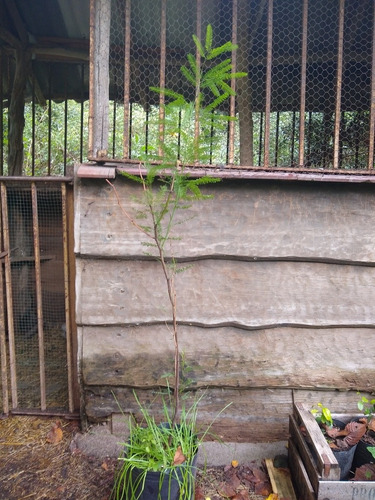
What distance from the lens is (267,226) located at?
2.06 meters

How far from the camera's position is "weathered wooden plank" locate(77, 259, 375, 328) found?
6.77 ft

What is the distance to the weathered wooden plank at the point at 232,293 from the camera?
2.06 meters

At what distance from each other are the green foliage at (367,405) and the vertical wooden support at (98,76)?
183 cm

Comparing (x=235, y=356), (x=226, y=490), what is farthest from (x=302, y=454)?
(x=235, y=356)

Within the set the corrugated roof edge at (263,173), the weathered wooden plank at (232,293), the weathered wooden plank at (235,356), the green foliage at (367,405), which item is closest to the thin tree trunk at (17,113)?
the corrugated roof edge at (263,173)

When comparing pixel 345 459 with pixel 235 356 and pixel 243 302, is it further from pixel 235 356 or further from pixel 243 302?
pixel 243 302

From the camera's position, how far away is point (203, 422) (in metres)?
2.19

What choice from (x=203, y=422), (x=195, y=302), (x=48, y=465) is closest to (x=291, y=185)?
(x=195, y=302)

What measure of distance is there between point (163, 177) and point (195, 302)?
2.24 ft

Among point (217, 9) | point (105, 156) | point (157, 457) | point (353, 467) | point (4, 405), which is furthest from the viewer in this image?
point (217, 9)

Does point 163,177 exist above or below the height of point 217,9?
below

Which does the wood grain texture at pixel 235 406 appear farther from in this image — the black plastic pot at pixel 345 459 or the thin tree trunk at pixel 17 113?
the thin tree trunk at pixel 17 113

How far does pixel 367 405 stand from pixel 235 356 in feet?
2.61

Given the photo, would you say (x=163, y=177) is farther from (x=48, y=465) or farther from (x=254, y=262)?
(x=48, y=465)
